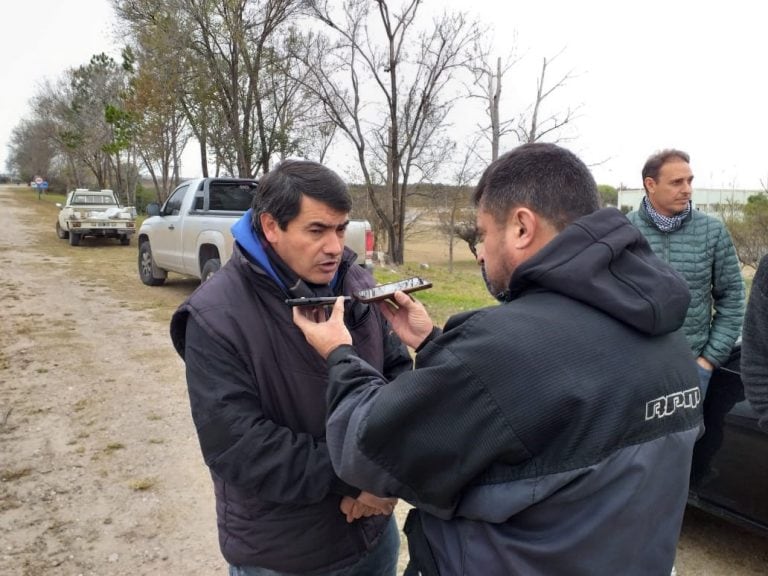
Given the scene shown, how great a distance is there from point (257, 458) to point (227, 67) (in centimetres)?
1762

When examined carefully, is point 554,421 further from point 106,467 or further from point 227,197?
point 227,197

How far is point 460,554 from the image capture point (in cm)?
121

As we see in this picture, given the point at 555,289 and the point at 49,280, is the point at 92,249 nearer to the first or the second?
the point at 49,280

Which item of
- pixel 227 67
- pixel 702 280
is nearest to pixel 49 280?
pixel 227 67

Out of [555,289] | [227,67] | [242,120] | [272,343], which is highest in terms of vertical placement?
[227,67]

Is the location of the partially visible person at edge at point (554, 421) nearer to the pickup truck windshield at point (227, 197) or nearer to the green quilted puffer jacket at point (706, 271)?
the green quilted puffer jacket at point (706, 271)

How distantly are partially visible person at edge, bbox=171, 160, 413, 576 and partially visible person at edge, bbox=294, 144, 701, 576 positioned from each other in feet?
1.37

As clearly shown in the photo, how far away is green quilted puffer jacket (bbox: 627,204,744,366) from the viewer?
3518mm

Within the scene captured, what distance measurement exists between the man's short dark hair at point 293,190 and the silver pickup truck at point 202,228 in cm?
609

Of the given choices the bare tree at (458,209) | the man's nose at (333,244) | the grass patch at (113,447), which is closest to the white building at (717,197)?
the bare tree at (458,209)

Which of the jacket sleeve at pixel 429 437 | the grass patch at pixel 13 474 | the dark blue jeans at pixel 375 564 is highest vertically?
the jacket sleeve at pixel 429 437

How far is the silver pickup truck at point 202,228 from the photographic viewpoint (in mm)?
8367

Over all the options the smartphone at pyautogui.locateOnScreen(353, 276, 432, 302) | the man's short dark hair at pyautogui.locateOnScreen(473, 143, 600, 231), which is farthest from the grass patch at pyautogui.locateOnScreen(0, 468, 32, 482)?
the man's short dark hair at pyautogui.locateOnScreen(473, 143, 600, 231)

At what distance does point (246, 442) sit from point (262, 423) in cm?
7
